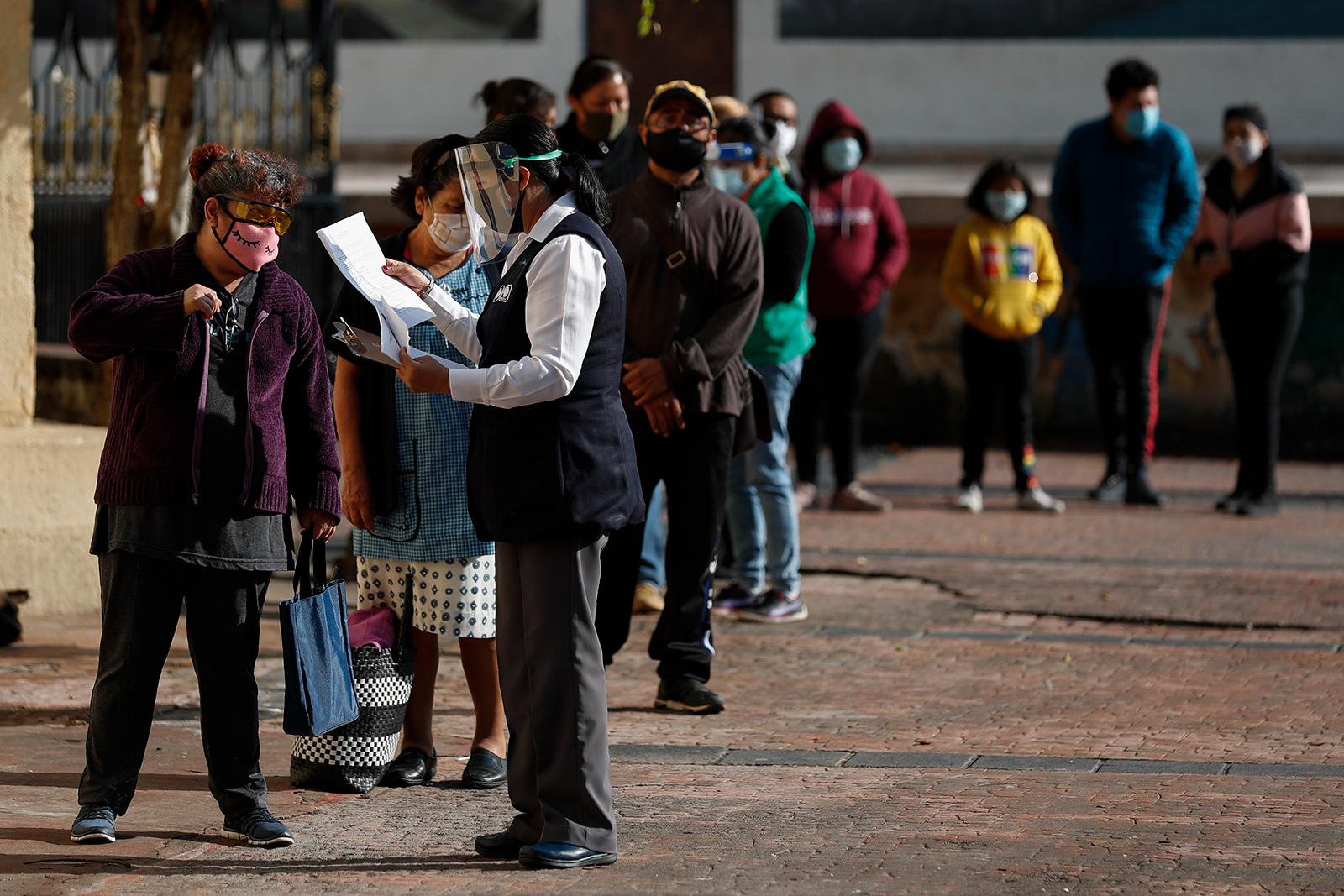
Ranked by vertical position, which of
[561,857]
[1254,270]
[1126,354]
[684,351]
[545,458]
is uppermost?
[1254,270]

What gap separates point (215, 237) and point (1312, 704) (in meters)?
4.00

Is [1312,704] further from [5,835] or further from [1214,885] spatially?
[5,835]

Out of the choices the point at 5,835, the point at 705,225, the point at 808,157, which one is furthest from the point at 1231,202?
the point at 5,835

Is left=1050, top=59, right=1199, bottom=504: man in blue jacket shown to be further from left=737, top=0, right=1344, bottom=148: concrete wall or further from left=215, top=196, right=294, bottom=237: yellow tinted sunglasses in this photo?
left=215, top=196, right=294, bottom=237: yellow tinted sunglasses

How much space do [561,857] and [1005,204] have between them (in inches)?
291

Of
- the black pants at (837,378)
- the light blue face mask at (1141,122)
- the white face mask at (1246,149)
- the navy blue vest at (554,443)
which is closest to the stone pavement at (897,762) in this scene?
the navy blue vest at (554,443)

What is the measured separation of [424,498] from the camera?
16.8 feet

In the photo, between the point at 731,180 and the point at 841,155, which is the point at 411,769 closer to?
the point at 731,180

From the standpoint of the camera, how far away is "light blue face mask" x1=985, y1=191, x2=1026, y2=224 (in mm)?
10805

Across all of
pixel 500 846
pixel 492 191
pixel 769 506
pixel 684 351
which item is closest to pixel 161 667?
pixel 500 846

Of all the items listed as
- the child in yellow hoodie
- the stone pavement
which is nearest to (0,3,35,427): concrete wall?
the stone pavement

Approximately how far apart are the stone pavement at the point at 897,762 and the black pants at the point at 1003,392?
7.04 ft

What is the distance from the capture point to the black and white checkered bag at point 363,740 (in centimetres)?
491

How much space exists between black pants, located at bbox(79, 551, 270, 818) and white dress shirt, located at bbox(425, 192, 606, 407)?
82 centimetres
